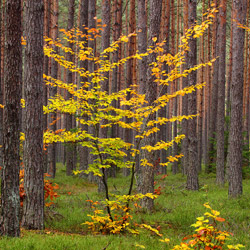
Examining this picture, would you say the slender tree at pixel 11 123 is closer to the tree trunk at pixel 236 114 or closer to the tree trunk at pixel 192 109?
the tree trunk at pixel 236 114

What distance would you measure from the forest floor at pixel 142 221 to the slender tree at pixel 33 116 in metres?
0.44

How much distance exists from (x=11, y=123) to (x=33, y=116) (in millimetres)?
1314

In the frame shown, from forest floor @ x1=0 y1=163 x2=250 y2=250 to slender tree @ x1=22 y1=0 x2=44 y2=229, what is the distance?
17.5 inches

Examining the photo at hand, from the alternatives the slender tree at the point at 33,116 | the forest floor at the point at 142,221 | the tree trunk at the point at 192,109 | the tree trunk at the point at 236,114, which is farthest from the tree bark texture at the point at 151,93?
the tree trunk at the point at 192,109

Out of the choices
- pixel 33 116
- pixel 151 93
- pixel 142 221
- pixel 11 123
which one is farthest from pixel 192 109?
pixel 11 123

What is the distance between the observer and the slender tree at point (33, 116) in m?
5.89

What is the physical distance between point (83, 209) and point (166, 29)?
39.1ft

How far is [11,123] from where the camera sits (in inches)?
187

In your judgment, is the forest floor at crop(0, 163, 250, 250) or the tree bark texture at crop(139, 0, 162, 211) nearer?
the forest floor at crop(0, 163, 250, 250)

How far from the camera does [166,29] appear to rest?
55.1ft

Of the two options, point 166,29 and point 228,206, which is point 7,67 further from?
point 166,29

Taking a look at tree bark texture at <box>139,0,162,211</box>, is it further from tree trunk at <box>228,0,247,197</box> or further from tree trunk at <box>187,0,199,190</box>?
tree trunk at <box>187,0,199,190</box>

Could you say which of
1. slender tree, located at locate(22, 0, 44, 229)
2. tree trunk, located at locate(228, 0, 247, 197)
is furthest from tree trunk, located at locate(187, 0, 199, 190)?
slender tree, located at locate(22, 0, 44, 229)

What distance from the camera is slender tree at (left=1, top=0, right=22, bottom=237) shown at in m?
4.76
